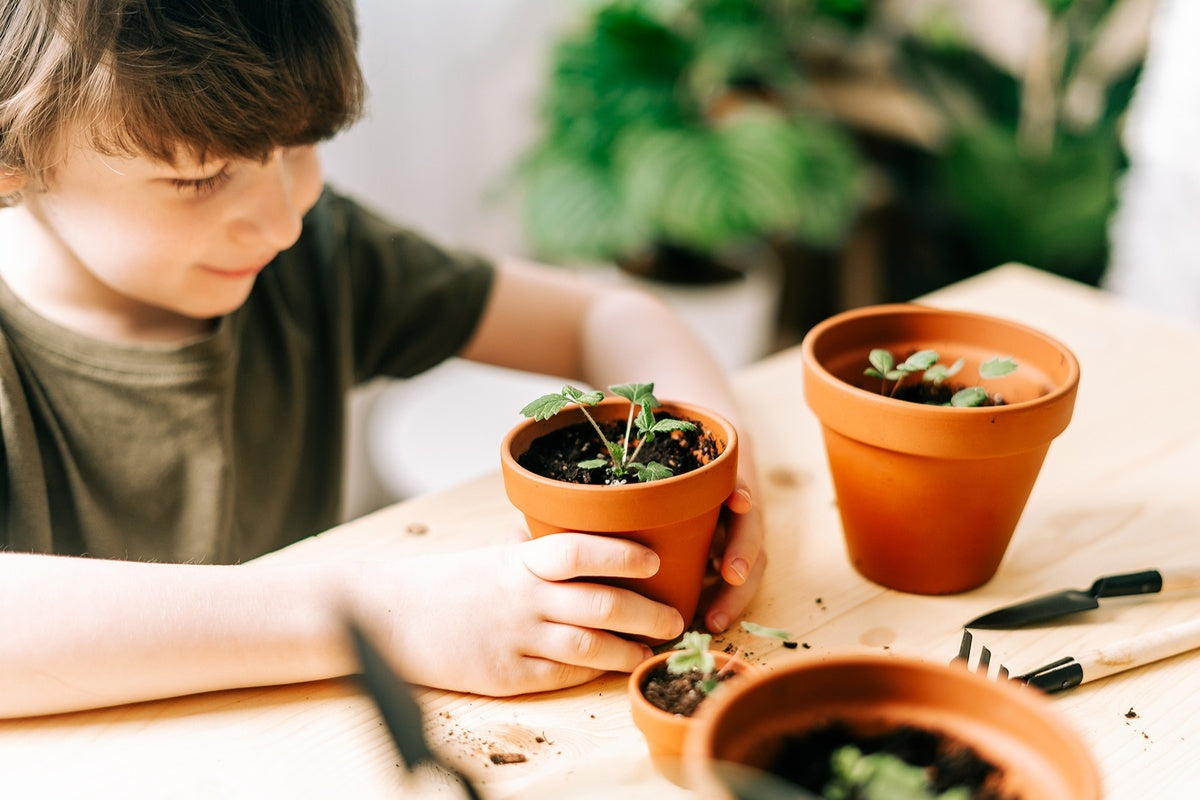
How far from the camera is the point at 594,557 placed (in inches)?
23.0

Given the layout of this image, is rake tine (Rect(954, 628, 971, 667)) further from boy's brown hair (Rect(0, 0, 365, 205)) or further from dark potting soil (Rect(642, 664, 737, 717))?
boy's brown hair (Rect(0, 0, 365, 205))

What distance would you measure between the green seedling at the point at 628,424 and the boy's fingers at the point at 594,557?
0.13 feet

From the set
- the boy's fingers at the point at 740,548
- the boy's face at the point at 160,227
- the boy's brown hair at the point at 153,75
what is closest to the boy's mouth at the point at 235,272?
the boy's face at the point at 160,227

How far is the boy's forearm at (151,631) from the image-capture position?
60cm

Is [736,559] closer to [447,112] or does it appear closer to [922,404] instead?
[922,404]

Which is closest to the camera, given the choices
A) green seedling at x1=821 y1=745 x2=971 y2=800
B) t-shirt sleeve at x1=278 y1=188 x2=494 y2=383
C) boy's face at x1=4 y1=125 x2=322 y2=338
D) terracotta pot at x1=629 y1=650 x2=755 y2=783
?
green seedling at x1=821 y1=745 x2=971 y2=800

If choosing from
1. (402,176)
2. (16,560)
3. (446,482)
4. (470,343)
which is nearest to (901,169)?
(402,176)

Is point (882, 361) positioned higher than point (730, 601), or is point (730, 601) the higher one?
point (882, 361)

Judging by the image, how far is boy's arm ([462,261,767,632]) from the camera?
36.8 inches

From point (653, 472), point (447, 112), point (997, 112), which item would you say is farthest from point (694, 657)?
point (997, 112)

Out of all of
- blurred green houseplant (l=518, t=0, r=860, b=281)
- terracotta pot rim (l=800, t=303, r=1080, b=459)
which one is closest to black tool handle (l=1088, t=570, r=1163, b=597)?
terracotta pot rim (l=800, t=303, r=1080, b=459)

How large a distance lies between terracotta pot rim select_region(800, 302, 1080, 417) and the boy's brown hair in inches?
16.7

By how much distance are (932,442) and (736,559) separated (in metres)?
0.14

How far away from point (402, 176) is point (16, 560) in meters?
1.47
